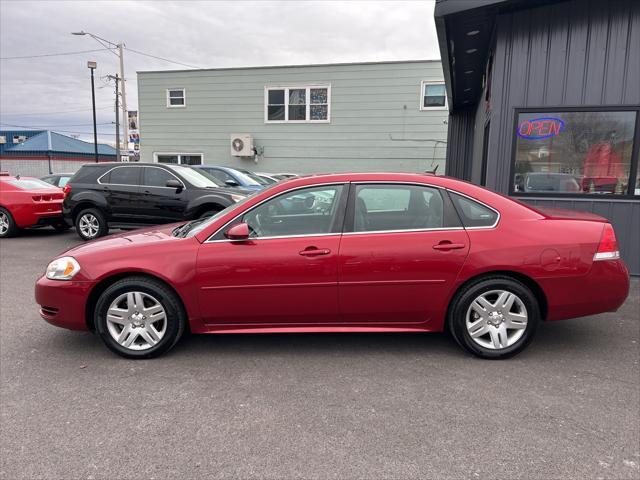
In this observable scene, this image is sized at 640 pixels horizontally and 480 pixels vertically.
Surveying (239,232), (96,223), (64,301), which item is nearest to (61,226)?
(96,223)

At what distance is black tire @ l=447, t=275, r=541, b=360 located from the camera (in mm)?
3635

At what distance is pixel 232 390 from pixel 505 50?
5547 millimetres

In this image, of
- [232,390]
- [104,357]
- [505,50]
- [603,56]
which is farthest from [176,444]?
[603,56]

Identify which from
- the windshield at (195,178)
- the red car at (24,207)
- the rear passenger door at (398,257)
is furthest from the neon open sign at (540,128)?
the red car at (24,207)

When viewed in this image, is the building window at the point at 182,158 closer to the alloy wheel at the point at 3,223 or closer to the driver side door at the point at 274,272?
the alloy wheel at the point at 3,223

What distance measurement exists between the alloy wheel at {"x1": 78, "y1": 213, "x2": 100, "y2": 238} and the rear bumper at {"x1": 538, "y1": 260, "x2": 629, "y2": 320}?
8364mm

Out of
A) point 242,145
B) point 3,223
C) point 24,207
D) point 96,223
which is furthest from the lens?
point 242,145

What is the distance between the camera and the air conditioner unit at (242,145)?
17578 mm

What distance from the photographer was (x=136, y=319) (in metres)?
3.72

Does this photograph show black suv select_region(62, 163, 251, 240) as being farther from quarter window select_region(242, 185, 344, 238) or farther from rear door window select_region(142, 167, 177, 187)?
quarter window select_region(242, 185, 344, 238)

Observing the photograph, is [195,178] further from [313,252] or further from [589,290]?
[589,290]

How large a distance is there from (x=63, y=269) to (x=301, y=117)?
14.7 metres

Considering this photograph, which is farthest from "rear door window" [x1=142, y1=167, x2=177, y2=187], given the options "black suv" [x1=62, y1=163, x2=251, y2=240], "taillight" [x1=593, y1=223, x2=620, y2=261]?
"taillight" [x1=593, y1=223, x2=620, y2=261]

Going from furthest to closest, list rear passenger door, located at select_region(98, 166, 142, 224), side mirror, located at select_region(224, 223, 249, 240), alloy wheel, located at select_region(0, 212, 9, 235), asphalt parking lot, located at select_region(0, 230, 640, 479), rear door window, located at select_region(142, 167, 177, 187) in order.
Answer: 1. alloy wheel, located at select_region(0, 212, 9, 235)
2. rear passenger door, located at select_region(98, 166, 142, 224)
3. rear door window, located at select_region(142, 167, 177, 187)
4. side mirror, located at select_region(224, 223, 249, 240)
5. asphalt parking lot, located at select_region(0, 230, 640, 479)
